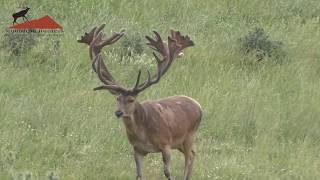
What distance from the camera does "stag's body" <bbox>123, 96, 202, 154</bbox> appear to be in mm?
7574

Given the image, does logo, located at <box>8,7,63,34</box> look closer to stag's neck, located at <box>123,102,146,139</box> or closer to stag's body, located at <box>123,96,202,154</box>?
stag's body, located at <box>123,96,202,154</box>

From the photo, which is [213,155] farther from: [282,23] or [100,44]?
[282,23]

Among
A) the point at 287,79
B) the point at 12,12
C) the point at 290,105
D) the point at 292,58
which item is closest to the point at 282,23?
the point at 292,58

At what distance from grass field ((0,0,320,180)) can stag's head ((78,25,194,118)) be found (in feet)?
3.71

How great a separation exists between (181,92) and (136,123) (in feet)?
12.0

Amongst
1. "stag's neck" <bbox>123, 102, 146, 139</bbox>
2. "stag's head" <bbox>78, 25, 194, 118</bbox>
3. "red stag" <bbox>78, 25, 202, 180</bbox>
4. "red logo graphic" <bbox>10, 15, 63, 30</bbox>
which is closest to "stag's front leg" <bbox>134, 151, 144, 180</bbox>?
"red stag" <bbox>78, 25, 202, 180</bbox>

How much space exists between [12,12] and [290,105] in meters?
5.07

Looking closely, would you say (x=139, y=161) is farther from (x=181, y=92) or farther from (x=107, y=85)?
(x=181, y=92)

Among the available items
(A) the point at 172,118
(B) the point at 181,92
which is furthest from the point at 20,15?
(A) the point at 172,118

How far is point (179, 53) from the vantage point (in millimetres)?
8133

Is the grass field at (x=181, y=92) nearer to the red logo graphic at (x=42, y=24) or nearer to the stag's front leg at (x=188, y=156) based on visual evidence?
the red logo graphic at (x=42, y=24)

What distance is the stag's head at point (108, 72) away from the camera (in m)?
7.36

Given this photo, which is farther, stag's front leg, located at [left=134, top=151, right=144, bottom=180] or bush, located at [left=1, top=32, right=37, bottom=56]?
bush, located at [left=1, top=32, right=37, bottom=56]

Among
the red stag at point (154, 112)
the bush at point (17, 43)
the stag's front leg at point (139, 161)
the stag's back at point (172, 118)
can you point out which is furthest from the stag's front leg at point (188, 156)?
the bush at point (17, 43)
